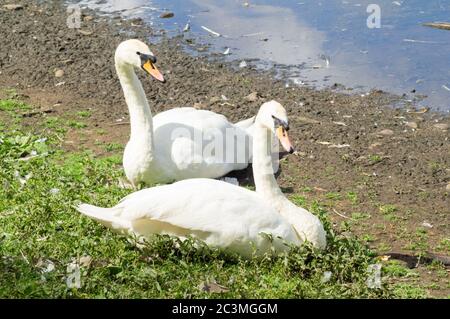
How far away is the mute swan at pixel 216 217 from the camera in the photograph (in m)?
5.75

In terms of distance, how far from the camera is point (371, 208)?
23.7 feet

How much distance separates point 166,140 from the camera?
24.8ft

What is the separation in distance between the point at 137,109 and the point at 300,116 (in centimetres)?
211

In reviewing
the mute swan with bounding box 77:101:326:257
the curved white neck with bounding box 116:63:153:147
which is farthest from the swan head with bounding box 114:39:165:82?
the mute swan with bounding box 77:101:326:257

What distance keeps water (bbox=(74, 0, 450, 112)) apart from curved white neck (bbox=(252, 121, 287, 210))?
367 cm

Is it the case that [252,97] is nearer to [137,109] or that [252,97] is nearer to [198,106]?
[198,106]

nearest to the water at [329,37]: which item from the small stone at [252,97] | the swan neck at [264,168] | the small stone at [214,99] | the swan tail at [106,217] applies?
the small stone at [252,97]

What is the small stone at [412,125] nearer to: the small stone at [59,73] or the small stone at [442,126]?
the small stone at [442,126]

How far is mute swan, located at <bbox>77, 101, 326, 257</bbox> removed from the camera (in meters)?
5.75

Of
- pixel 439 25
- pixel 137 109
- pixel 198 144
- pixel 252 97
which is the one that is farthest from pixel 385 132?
pixel 439 25
